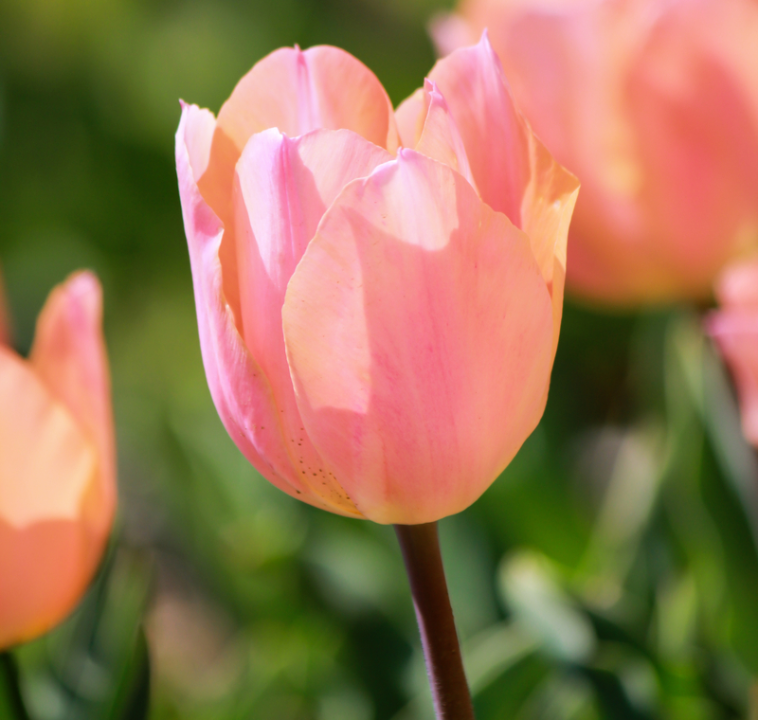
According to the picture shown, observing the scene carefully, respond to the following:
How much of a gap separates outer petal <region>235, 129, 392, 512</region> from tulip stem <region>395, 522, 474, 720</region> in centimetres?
2

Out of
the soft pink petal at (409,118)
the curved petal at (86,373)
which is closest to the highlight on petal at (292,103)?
the soft pink petal at (409,118)

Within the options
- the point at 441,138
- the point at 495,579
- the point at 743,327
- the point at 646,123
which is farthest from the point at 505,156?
the point at 495,579

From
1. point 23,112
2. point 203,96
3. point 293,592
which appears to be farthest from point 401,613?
point 23,112

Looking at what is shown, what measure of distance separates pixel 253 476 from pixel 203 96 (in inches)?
36.2

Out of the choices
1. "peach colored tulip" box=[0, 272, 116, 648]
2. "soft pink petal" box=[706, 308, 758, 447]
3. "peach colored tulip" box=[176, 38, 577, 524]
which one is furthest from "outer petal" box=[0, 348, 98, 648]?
"soft pink petal" box=[706, 308, 758, 447]

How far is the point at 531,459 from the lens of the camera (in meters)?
0.65

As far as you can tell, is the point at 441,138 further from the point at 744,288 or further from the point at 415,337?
the point at 744,288

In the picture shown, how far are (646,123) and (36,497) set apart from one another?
35cm

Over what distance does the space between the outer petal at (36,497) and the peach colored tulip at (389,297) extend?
12 cm

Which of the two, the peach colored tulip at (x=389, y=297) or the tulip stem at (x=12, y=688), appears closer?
the peach colored tulip at (x=389, y=297)

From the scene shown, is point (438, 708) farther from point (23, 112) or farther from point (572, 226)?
point (23, 112)

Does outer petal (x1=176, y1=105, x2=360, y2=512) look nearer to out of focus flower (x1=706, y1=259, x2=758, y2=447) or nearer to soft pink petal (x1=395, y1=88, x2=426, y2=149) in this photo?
soft pink petal (x1=395, y1=88, x2=426, y2=149)

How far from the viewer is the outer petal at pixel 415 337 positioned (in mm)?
192

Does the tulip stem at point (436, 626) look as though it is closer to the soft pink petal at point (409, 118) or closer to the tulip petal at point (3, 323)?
the soft pink petal at point (409, 118)
